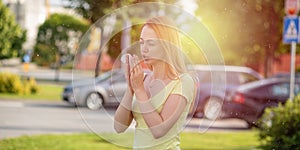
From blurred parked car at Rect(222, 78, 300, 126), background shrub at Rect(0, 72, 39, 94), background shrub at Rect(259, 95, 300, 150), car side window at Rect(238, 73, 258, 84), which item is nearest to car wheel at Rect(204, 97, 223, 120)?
background shrub at Rect(259, 95, 300, 150)

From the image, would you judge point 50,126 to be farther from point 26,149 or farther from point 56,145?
point 26,149

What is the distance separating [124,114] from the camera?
2273mm

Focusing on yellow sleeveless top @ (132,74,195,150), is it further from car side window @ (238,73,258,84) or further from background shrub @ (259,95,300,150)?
car side window @ (238,73,258,84)

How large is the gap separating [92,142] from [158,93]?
6.78 meters

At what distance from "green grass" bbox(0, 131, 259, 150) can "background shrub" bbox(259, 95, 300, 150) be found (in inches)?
19.0

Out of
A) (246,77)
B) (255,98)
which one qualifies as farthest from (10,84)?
(255,98)

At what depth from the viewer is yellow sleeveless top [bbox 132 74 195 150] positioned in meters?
2.22

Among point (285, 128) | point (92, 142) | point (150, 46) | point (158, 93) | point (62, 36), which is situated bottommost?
point (92, 142)

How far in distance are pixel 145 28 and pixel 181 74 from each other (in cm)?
22

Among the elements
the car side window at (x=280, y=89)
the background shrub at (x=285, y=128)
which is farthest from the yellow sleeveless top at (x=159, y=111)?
the car side window at (x=280, y=89)

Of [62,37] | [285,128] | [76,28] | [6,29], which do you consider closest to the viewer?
[285,128]

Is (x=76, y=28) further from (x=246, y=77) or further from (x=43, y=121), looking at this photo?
(x=246, y=77)

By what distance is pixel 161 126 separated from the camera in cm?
219

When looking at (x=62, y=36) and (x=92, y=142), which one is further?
(x=62, y=36)
